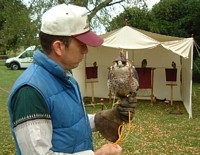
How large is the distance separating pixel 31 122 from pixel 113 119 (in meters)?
0.69

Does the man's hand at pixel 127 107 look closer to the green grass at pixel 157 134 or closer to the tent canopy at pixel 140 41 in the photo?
the green grass at pixel 157 134

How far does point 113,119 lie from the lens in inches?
78.0

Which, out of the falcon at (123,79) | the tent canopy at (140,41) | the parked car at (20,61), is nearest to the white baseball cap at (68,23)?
the falcon at (123,79)

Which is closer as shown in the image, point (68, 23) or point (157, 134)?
point (68, 23)

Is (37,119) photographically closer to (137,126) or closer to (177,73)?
(137,126)

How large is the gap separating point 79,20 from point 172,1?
1612 centimetres

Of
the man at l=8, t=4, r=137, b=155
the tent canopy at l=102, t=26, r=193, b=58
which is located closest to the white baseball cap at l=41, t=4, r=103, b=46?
the man at l=8, t=4, r=137, b=155

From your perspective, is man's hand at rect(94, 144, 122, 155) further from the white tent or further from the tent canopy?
the white tent

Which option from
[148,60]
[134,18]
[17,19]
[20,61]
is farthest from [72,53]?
[20,61]

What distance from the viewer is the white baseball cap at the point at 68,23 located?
1.53 meters

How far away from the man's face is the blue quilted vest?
0.14 ft

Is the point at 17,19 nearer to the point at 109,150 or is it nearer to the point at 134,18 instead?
the point at 134,18

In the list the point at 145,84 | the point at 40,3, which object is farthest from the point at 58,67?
the point at 40,3

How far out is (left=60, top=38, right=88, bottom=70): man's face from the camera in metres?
1.55
